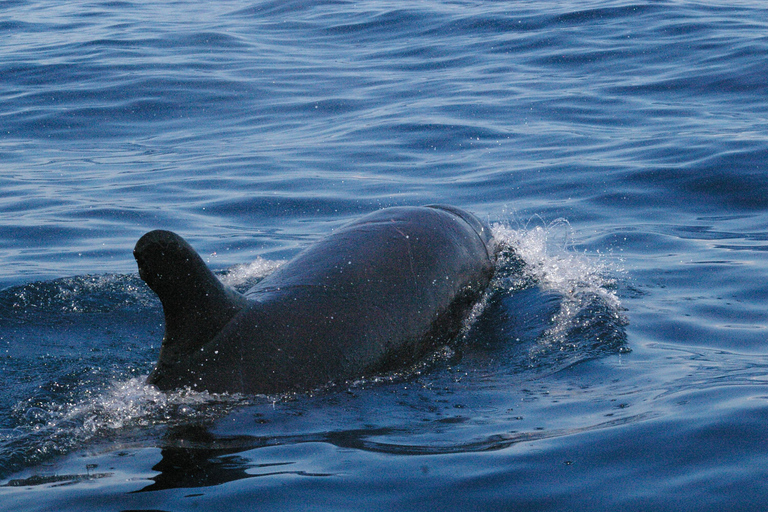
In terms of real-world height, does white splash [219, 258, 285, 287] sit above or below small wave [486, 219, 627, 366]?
above

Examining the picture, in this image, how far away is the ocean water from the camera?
5199 mm

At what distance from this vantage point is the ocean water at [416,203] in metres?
5.20

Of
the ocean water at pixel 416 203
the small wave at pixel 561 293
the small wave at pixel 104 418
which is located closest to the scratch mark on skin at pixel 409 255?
the ocean water at pixel 416 203

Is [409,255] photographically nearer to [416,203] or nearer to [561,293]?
[561,293]

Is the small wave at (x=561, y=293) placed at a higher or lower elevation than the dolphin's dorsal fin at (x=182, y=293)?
lower

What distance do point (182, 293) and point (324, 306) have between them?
3.57 ft

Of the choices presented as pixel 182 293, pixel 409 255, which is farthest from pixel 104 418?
pixel 409 255

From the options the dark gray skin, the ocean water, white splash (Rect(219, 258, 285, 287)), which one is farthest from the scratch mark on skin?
white splash (Rect(219, 258, 285, 287))

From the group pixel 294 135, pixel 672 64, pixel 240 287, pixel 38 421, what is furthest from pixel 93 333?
pixel 672 64

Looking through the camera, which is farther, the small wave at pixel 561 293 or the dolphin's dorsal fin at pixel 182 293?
the small wave at pixel 561 293

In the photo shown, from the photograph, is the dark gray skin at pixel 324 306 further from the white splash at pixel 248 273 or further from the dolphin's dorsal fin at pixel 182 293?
the white splash at pixel 248 273

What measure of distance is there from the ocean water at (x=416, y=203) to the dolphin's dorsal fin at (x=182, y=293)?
36cm

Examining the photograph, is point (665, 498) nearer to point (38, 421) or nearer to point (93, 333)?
point (38, 421)

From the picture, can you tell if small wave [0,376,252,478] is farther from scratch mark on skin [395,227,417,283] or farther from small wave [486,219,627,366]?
small wave [486,219,627,366]
